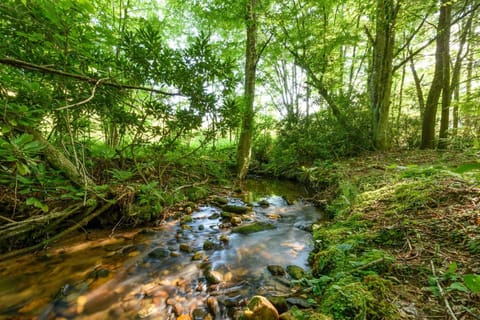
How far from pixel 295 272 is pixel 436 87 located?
7.00 meters

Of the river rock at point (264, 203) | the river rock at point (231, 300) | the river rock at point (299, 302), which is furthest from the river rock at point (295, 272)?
the river rock at point (264, 203)

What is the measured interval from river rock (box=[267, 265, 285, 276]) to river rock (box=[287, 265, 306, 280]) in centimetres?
8

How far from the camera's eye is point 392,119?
8031mm

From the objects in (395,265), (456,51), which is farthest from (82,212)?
(456,51)

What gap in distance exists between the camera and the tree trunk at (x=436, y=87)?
548cm

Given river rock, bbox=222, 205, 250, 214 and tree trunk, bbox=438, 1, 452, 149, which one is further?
tree trunk, bbox=438, 1, 452, 149

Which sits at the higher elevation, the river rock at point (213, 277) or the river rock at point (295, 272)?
the river rock at point (295, 272)

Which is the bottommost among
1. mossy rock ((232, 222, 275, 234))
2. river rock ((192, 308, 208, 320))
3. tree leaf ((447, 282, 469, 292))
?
river rock ((192, 308, 208, 320))

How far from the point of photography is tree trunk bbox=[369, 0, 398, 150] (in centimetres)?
624

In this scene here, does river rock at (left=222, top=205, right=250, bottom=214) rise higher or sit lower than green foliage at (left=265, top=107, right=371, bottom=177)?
lower

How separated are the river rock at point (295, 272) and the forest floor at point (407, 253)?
5.8 inches

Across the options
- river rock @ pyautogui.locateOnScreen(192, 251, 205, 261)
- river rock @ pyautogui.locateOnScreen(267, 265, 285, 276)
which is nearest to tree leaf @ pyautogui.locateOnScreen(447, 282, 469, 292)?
river rock @ pyautogui.locateOnScreen(267, 265, 285, 276)

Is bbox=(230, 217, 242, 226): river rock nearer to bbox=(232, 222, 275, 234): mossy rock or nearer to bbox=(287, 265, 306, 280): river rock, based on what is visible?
bbox=(232, 222, 275, 234): mossy rock

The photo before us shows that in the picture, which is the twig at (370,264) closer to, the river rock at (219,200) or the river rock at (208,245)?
the river rock at (208,245)
